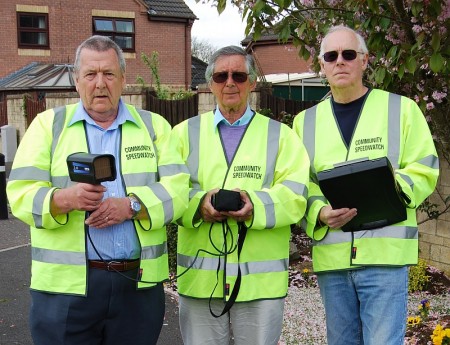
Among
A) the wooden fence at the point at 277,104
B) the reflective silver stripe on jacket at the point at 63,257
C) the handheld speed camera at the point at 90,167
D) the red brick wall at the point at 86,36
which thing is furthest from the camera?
the red brick wall at the point at 86,36

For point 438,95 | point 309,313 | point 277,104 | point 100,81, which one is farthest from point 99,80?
point 277,104

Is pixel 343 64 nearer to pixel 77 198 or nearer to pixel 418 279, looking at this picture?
pixel 77 198

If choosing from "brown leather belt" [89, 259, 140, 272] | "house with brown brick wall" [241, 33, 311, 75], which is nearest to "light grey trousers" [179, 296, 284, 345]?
"brown leather belt" [89, 259, 140, 272]

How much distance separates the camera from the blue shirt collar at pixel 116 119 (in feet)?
9.68

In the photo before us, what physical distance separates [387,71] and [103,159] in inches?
114

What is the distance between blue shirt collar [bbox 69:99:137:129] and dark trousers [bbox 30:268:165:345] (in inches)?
28.1

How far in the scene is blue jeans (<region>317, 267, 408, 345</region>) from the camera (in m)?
3.06

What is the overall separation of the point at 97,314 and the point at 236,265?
74cm

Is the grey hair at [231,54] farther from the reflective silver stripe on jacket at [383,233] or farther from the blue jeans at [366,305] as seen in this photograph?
the blue jeans at [366,305]

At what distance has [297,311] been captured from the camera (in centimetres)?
593

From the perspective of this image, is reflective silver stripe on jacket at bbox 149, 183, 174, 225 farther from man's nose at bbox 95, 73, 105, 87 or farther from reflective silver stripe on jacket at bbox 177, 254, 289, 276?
man's nose at bbox 95, 73, 105, 87

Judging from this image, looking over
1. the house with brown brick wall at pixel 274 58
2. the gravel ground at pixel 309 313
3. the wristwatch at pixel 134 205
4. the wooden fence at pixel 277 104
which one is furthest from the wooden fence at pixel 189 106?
the house with brown brick wall at pixel 274 58

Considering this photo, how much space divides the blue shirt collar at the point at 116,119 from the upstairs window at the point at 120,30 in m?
23.7

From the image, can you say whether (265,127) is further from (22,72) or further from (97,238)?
(22,72)
